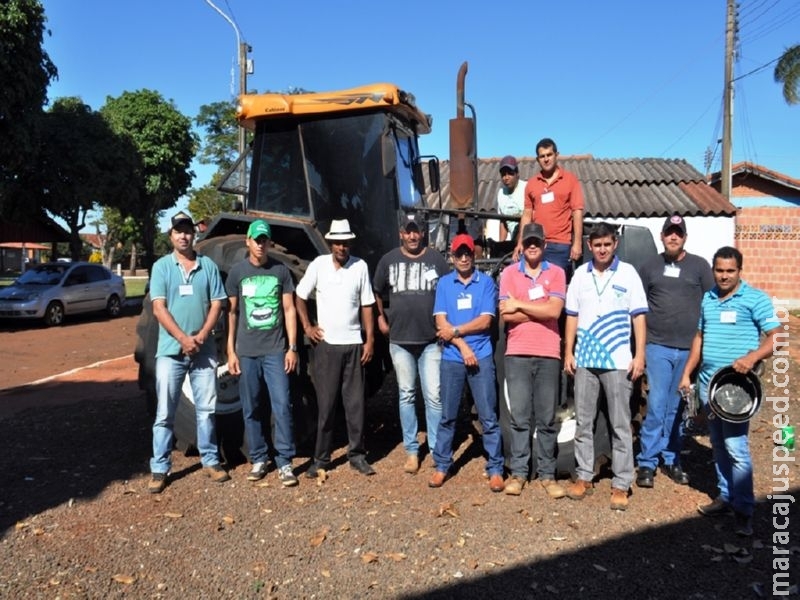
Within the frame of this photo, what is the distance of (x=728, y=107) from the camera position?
52.1ft

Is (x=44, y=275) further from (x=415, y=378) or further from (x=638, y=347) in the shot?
(x=638, y=347)

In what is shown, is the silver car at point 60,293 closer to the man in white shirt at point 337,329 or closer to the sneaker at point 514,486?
the man in white shirt at point 337,329

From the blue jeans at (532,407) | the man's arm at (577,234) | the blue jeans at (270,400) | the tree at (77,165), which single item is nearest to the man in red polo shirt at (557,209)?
the man's arm at (577,234)

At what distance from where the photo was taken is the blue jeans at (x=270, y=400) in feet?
15.1

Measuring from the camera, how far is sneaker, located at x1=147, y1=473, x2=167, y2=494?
4430 millimetres

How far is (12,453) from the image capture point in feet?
17.3

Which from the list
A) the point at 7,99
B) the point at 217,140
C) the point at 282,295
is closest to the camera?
the point at 282,295

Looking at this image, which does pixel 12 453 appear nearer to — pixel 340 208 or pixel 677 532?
pixel 340 208

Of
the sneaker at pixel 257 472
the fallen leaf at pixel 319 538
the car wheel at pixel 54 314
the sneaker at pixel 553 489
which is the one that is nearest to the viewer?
the fallen leaf at pixel 319 538

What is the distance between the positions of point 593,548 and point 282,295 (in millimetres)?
2621

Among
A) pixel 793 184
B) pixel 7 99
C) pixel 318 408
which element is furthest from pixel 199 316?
pixel 793 184

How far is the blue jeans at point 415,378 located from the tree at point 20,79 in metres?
11.0

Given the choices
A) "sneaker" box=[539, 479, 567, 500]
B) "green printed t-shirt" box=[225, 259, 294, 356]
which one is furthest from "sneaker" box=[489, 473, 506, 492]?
"green printed t-shirt" box=[225, 259, 294, 356]

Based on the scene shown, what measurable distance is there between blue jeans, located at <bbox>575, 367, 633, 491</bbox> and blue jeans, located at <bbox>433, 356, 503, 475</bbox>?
555 mm
